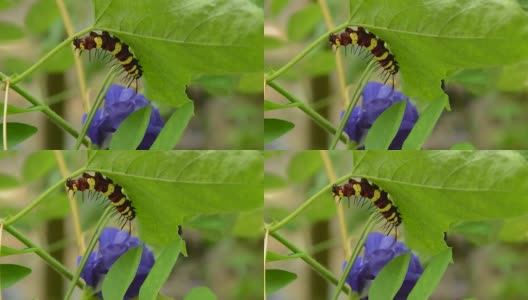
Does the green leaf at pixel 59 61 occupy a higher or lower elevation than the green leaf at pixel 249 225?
higher

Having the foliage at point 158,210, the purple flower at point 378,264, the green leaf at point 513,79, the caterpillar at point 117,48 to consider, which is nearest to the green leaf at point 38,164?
the foliage at point 158,210

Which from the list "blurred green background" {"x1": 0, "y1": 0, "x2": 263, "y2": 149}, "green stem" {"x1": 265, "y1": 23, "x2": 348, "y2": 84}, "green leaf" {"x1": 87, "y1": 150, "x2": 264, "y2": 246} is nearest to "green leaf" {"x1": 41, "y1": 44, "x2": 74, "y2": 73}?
"blurred green background" {"x1": 0, "y1": 0, "x2": 263, "y2": 149}

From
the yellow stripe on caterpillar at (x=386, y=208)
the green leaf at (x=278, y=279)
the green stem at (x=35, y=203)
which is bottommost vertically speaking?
the green leaf at (x=278, y=279)

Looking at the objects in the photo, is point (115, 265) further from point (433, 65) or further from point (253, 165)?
point (433, 65)

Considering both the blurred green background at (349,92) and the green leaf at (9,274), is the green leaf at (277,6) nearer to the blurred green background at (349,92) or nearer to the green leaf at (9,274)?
the blurred green background at (349,92)

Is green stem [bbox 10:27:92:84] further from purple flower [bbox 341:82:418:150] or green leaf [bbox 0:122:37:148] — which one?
purple flower [bbox 341:82:418:150]

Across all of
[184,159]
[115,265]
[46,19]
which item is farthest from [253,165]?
[46,19]

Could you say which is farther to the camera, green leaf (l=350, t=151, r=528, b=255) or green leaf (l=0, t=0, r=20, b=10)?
green leaf (l=0, t=0, r=20, b=10)
